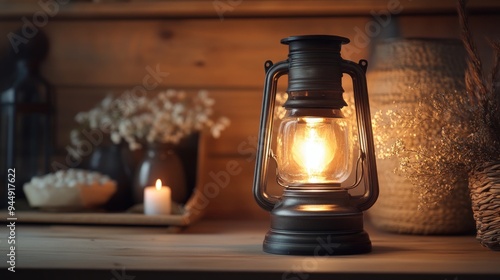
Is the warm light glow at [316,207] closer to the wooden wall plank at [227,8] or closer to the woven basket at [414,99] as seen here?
the woven basket at [414,99]

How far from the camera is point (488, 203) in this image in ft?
3.32

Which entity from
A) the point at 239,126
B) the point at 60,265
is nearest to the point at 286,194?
the point at 60,265

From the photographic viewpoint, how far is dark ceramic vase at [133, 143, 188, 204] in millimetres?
1375

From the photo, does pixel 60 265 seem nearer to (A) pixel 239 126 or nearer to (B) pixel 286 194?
(B) pixel 286 194

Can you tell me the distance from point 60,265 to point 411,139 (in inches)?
23.9

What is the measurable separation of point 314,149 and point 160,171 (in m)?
0.42

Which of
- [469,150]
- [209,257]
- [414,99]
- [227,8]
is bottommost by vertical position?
[209,257]

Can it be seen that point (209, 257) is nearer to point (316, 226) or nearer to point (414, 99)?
point (316, 226)

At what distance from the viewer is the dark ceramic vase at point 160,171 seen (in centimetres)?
138

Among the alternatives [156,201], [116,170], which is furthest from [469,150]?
[116,170]

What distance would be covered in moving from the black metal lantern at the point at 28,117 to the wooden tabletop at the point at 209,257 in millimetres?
242

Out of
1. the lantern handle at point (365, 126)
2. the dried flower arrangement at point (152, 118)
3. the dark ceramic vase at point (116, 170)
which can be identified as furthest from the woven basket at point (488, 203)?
the dark ceramic vase at point (116, 170)

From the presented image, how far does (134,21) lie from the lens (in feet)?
4.86

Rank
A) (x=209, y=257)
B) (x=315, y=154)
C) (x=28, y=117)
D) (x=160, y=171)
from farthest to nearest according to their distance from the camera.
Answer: (x=28, y=117) → (x=160, y=171) → (x=315, y=154) → (x=209, y=257)
